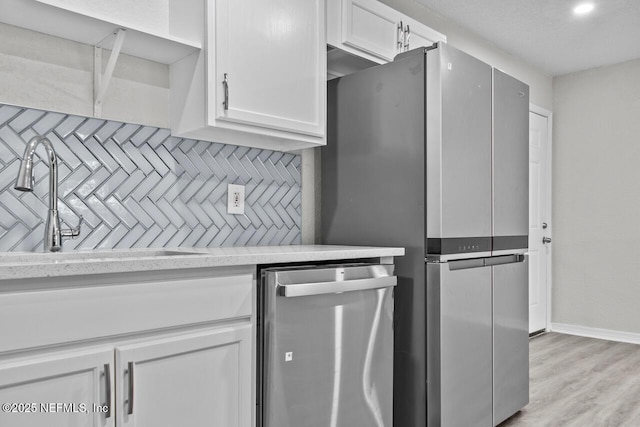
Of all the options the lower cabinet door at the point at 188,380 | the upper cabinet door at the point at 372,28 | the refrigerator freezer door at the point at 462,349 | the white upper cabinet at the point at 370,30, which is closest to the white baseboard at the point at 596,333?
the refrigerator freezer door at the point at 462,349

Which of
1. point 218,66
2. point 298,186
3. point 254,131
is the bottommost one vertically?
point 298,186

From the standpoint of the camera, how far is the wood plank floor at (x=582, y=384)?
248cm

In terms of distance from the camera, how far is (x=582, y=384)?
3.01m

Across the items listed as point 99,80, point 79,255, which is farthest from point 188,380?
point 99,80

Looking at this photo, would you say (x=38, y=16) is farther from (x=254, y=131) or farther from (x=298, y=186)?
(x=298, y=186)

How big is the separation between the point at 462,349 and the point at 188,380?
1227 mm

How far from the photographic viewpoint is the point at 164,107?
6.29 feet

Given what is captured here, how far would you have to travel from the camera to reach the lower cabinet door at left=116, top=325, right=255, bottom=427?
3.98 feet

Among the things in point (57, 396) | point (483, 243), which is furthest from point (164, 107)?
point (483, 243)

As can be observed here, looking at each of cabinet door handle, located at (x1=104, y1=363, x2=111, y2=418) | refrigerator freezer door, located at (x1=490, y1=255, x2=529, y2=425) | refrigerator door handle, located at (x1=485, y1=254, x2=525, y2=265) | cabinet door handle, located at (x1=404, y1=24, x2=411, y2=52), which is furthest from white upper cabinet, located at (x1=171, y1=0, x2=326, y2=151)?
refrigerator freezer door, located at (x1=490, y1=255, x2=529, y2=425)

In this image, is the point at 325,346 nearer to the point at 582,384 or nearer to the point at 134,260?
the point at 134,260

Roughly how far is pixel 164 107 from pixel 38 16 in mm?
531

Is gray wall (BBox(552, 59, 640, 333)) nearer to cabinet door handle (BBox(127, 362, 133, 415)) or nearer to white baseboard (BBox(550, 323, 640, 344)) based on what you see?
white baseboard (BBox(550, 323, 640, 344))

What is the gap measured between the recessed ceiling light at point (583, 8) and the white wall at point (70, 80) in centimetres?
268
